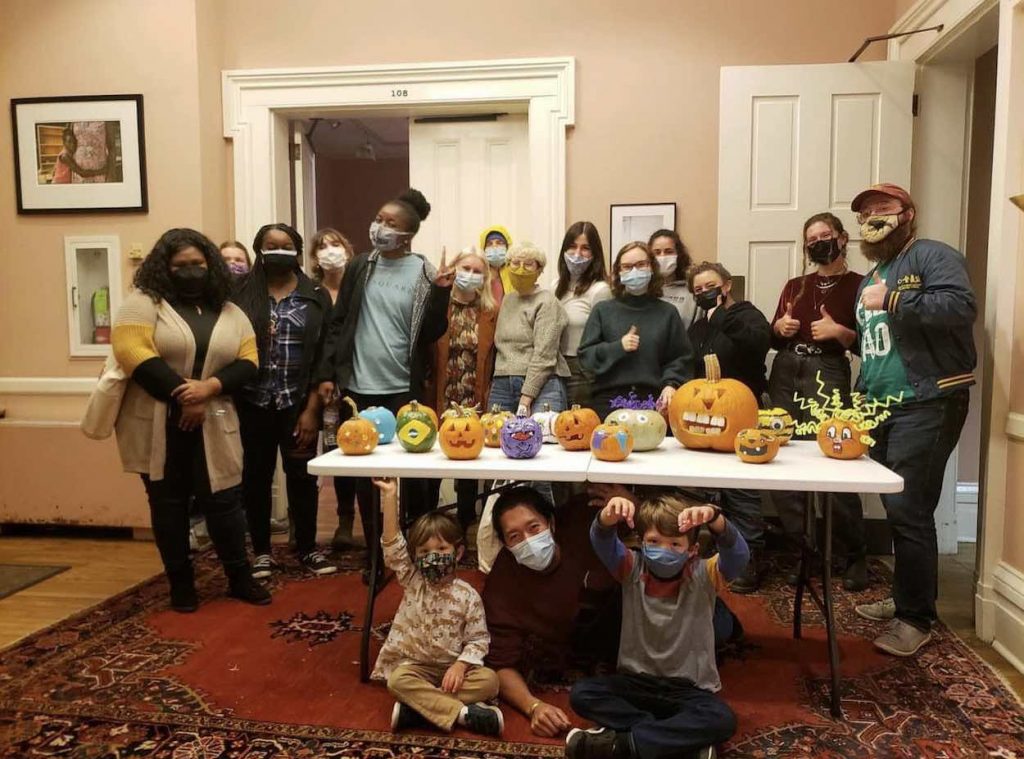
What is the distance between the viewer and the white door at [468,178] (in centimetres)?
440

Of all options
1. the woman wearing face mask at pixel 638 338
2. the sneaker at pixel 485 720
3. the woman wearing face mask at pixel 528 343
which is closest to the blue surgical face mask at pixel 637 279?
the woman wearing face mask at pixel 638 338

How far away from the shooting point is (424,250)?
4.55 metres

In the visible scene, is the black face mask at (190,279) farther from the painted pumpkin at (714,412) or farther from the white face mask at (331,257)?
the painted pumpkin at (714,412)

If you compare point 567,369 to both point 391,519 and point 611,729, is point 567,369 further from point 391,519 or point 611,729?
point 611,729

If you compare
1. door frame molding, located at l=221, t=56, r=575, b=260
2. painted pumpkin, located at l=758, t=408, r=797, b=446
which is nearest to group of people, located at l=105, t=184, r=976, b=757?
painted pumpkin, located at l=758, t=408, r=797, b=446

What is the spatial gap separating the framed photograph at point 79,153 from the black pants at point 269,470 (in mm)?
1707

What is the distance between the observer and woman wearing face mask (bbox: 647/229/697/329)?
10.9 feet

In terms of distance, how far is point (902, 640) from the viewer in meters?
2.52

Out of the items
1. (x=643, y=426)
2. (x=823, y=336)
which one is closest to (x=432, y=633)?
(x=643, y=426)

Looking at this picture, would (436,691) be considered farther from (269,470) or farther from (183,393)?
(269,470)

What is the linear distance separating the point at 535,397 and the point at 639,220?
147 centimetres

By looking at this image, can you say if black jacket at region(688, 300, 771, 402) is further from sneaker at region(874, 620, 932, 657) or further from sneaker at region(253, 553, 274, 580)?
sneaker at region(253, 553, 274, 580)

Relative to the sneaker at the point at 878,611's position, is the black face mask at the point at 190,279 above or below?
above

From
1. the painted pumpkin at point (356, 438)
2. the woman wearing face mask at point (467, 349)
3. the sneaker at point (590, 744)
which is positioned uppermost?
the woman wearing face mask at point (467, 349)
